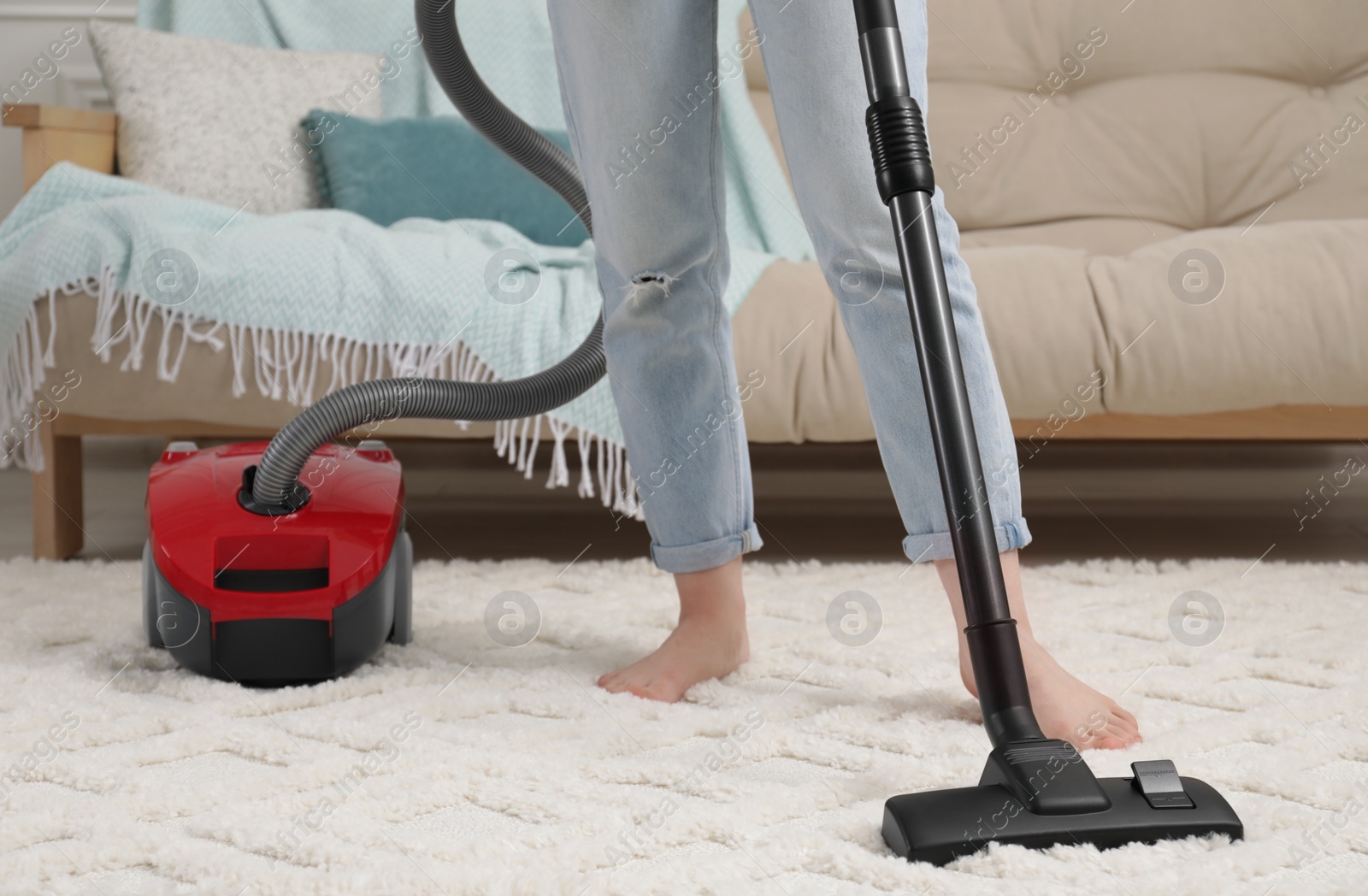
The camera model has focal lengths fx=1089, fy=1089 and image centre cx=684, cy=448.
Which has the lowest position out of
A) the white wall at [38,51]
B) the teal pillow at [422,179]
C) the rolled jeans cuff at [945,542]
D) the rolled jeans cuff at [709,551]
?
the rolled jeans cuff at [709,551]

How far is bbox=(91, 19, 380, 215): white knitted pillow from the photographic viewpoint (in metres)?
1.78

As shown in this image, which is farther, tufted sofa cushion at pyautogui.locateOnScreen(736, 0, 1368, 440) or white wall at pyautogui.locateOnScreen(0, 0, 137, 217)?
white wall at pyautogui.locateOnScreen(0, 0, 137, 217)

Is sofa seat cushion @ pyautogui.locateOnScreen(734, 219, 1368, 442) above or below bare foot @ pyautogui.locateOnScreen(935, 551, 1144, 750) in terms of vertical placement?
above

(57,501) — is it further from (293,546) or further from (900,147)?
(900,147)

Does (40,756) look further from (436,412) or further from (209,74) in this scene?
(209,74)

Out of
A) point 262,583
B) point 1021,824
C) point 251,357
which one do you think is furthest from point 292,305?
point 1021,824

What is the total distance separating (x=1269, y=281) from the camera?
1351mm

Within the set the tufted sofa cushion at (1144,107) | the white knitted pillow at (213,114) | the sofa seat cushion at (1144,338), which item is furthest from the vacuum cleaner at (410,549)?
the tufted sofa cushion at (1144,107)

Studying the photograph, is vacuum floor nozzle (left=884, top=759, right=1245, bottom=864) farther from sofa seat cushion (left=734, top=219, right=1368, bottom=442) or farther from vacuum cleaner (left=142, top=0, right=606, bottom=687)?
sofa seat cushion (left=734, top=219, right=1368, bottom=442)

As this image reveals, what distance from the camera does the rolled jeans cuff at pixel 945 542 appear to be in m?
0.78

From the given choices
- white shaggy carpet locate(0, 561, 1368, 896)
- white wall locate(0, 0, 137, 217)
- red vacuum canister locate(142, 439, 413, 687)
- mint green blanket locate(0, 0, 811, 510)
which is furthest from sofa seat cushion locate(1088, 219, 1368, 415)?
white wall locate(0, 0, 137, 217)

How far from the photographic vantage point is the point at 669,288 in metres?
0.94

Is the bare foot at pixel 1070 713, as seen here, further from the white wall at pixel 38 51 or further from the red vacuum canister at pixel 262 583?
the white wall at pixel 38 51

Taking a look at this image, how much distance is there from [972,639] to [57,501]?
1.26 meters
